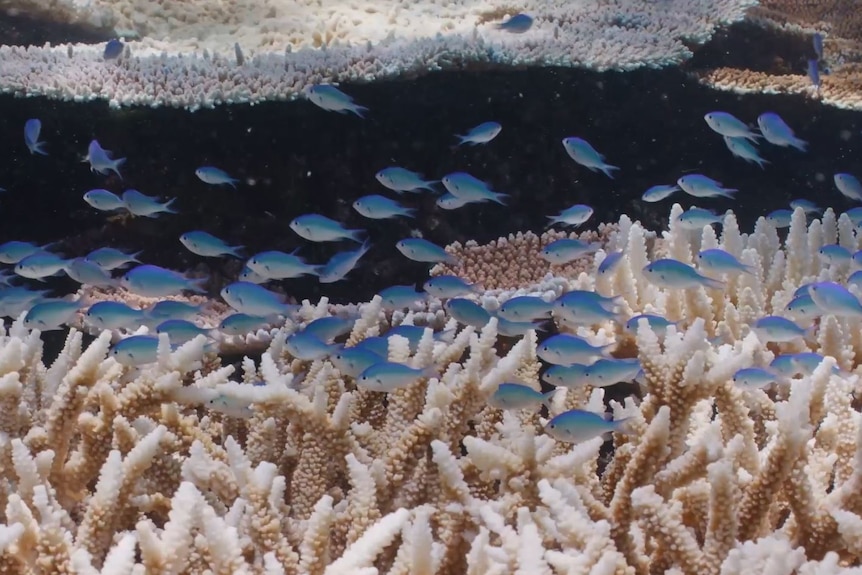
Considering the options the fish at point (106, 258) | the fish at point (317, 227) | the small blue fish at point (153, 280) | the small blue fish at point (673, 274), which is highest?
the small blue fish at point (673, 274)

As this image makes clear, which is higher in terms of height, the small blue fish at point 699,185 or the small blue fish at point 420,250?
the small blue fish at point 699,185

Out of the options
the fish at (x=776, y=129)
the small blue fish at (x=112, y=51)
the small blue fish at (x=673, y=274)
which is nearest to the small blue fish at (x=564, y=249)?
the small blue fish at (x=673, y=274)

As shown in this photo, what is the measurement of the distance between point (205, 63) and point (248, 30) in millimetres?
3182

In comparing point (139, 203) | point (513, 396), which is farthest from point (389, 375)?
point (139, 203)

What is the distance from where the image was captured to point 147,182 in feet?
20.1

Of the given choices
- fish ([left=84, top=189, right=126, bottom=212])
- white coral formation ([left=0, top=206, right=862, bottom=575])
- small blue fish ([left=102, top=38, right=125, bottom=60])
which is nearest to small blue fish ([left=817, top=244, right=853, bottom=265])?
white coral formation ([left=0, top=206, right=862, bottom=575])

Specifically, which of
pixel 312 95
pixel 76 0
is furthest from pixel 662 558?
pixel 76 0

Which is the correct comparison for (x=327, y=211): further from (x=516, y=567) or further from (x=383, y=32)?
(x=516, y=567)

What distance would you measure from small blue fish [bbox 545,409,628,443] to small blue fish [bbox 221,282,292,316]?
1870 mm

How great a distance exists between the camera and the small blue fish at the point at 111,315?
3.82 meters

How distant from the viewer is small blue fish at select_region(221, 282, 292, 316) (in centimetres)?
385

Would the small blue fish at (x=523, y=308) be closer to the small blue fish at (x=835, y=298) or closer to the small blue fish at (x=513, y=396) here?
the small blue fish at (x=513, y=396)

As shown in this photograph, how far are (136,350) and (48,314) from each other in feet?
3.52

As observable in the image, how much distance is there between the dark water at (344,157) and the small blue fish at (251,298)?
2.48 metres
